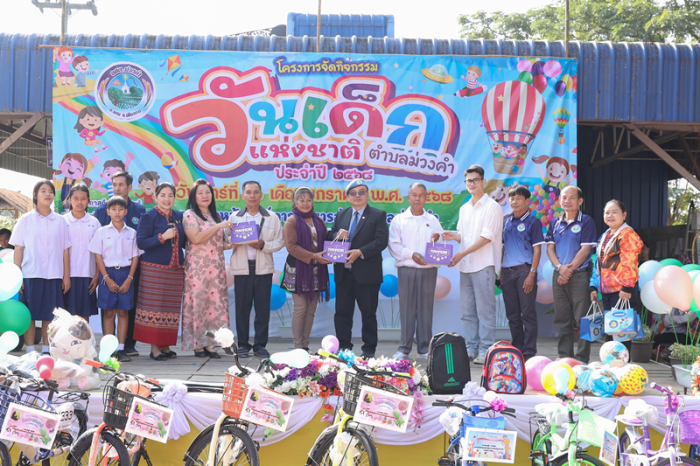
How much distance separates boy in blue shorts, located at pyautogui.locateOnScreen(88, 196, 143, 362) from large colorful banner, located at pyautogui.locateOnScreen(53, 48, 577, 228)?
1.63 metres

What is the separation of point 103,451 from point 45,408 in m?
0.52

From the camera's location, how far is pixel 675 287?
4250 mm

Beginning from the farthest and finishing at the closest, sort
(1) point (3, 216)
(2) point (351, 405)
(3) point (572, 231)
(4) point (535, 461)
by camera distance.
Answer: (1) point (3, 216) → (3) point (572, 231) → (4) point (535, 461) → (2) point (351, 405)

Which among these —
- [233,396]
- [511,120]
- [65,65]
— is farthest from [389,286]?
[65,65]

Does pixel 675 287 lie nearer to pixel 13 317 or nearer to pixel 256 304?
pixel 256 304

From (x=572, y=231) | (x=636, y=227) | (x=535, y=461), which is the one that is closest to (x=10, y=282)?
(x=535, y=461)

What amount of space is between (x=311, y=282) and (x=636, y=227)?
880 cm

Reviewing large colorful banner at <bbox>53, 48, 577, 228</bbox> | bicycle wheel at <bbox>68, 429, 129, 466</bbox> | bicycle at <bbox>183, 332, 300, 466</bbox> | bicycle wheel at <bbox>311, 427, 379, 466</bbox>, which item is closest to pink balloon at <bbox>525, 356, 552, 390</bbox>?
bicycle wheel at <bbox>311, 427, 379, 466</bbox>

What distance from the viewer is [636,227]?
1146 centimetres

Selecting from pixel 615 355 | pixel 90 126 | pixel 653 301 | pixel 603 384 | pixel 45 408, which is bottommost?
pixel 45 408

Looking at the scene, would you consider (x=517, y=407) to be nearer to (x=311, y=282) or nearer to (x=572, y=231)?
(x=572, y=231)

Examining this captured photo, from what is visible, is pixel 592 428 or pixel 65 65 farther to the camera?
pixel 65 65

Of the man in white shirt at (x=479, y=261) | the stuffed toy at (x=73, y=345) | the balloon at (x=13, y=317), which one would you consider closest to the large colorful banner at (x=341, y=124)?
the man in white shirt at (x=479, y=261)

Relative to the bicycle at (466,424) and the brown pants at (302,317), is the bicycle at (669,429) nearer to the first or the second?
the bicycle at (466,424)
